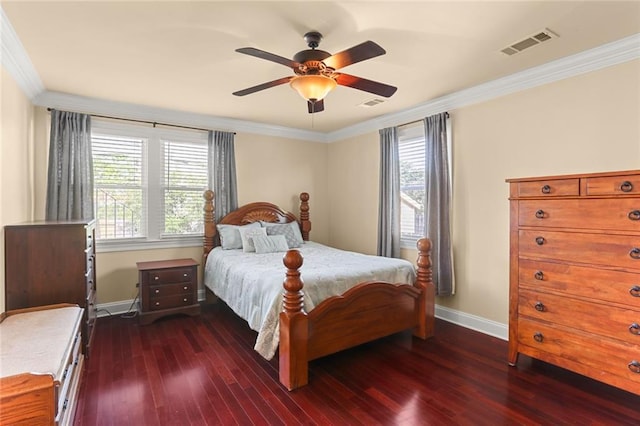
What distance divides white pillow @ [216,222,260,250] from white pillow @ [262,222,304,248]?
0.39m

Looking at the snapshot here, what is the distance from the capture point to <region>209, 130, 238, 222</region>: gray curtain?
4469 mm

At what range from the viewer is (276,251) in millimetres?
4117

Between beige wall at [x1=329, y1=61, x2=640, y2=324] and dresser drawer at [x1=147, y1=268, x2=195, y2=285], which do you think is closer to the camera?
beige wall at [x1=329, y1=61, x2=640, y2=324]

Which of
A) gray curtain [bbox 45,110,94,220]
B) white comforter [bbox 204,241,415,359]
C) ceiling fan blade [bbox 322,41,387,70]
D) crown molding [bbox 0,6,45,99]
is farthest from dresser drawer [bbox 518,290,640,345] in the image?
gray curtain [bbox 45,110,94,220]

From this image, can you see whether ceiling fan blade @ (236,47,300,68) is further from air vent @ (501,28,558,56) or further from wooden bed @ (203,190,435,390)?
air vent @ (501,28,558,56)

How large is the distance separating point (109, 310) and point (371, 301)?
3.12m

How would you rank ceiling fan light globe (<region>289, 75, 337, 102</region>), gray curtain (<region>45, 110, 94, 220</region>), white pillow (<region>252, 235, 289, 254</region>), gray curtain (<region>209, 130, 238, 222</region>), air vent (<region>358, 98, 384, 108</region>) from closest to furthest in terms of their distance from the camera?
ceiling fan light globe (<region>289, 75, 337, 102</region>) < gray curtain (<region>45, 110, 94, 220</region>) < air vent (<region>358, 98, 384, 108</region>) < white pillow (<region>252, 235, 289, 254</region>) < gray curtain (<region>209, 130, 238, 222</region>)

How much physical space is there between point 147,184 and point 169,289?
4.45 ft

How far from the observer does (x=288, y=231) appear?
465cm

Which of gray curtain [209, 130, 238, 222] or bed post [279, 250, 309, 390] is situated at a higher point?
gray curtain [209, 130, 238, 222]

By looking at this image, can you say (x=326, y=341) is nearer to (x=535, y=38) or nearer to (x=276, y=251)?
(x=276, y=251)

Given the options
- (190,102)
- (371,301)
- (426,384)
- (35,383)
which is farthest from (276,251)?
(35,383)

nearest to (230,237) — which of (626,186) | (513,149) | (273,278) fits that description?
(273,278)

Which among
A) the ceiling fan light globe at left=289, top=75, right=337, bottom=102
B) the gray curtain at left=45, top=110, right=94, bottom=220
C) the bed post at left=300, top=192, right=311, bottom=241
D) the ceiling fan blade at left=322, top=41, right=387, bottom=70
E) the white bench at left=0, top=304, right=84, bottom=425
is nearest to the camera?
the white bench at left=0, top=304, right=84, bottom=425
